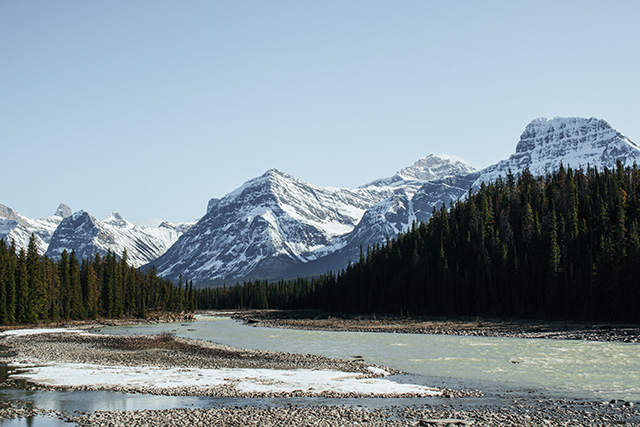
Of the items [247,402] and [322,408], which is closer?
[322,408]

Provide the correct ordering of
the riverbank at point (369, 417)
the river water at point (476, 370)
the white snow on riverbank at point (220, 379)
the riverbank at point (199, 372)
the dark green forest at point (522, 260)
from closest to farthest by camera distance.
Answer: the riverbank at point (369, 417), the river water at point (476, 370), the riverbank at point (199, 372), the white snow on riverbank at point (220, 379), the dark green forest at point (522, 260)

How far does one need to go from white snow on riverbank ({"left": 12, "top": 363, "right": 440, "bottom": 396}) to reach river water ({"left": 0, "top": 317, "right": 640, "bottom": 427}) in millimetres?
2332

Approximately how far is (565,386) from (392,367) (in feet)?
39.7

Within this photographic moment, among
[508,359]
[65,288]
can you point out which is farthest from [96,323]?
[508,359]

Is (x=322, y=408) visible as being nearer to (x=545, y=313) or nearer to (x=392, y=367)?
(x=392, y=367)

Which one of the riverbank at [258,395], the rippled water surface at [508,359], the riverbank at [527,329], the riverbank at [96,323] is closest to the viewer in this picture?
the riverbank at [258,395]

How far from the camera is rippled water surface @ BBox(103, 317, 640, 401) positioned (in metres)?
31.2

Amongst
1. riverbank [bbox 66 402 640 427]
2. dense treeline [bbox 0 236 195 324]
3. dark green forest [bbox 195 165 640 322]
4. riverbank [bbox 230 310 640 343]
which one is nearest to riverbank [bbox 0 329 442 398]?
riverbank [bbox 66 402 640 427]

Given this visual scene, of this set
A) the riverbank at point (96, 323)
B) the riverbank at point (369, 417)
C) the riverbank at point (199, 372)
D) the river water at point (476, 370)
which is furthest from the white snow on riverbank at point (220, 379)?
the riverbank at point (96, 323)

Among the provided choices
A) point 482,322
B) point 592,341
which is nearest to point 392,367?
point 592,341

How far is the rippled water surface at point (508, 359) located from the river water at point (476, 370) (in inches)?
1.6

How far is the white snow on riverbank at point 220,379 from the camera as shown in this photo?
30.2 m

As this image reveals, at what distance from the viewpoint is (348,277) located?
15688cm

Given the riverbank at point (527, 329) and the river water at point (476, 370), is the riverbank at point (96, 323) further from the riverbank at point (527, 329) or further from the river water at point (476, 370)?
the river water at point (476, 370)
